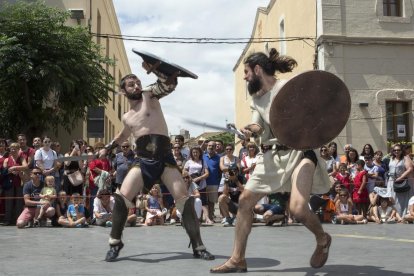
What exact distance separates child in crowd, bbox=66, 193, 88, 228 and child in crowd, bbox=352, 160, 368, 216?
5.09 meters

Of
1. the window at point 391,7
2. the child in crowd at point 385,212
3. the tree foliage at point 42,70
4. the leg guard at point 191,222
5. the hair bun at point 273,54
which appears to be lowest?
the child in crowd at point 385,212

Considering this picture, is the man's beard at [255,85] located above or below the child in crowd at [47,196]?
above

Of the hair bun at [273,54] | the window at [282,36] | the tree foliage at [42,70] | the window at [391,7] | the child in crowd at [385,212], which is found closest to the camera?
the hair bun at [273,54]

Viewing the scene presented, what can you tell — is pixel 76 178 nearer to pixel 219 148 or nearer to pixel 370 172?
pixel 219 148

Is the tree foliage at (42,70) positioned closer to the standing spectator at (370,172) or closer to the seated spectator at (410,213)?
the standing spectator at (370,172)

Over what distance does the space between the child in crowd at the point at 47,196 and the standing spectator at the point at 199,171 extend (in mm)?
2437

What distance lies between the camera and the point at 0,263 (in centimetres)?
517

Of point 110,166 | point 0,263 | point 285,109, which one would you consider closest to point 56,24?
point 110,166

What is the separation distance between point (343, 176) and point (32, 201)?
5778 mm

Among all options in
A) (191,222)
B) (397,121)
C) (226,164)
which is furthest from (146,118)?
(397,121)

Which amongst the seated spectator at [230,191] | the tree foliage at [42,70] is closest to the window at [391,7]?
the tree foliage at [42,70]

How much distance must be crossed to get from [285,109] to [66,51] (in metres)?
13.7

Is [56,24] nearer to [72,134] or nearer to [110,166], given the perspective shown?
[72,134]

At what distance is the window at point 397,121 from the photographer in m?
18.5
